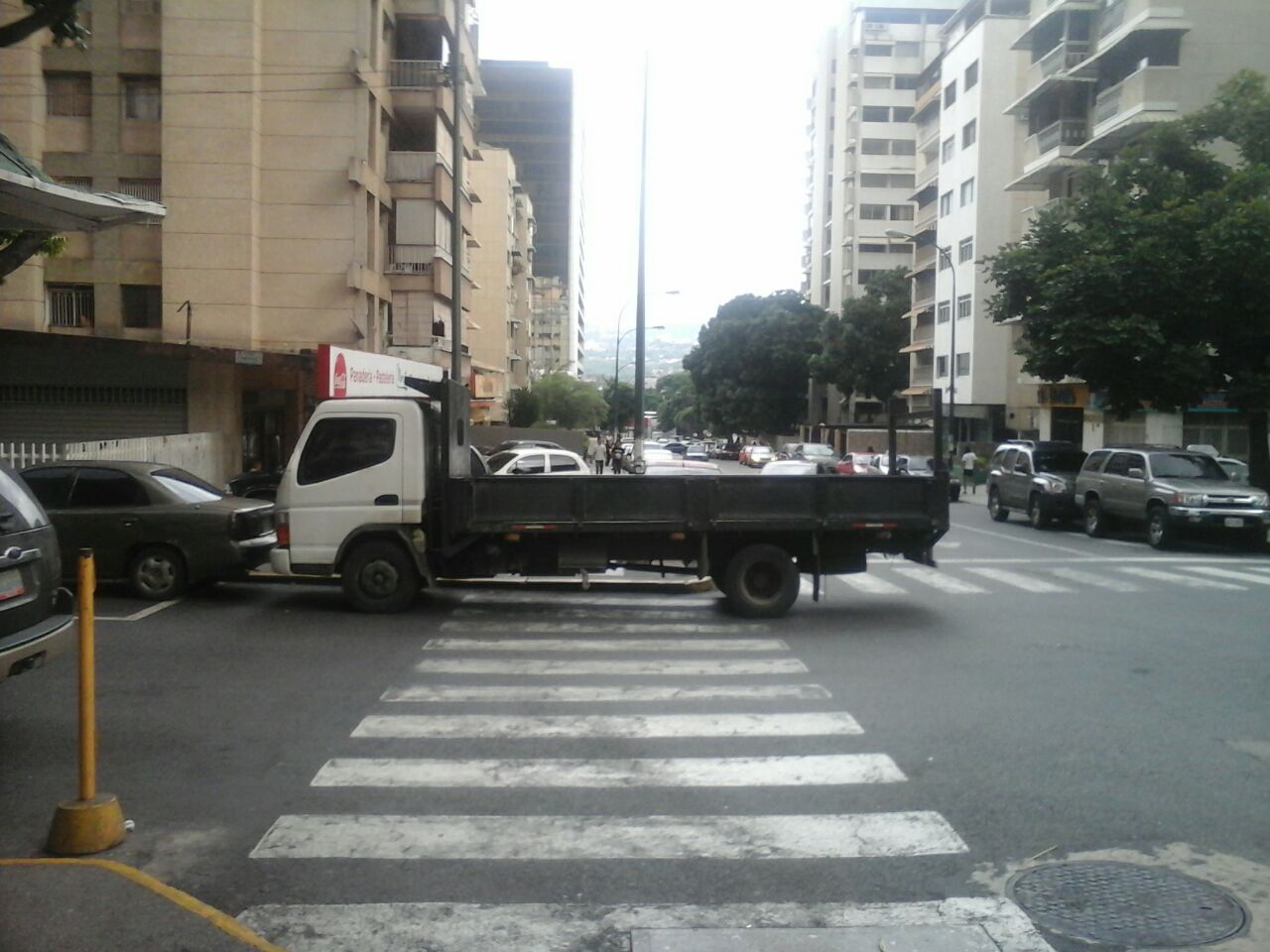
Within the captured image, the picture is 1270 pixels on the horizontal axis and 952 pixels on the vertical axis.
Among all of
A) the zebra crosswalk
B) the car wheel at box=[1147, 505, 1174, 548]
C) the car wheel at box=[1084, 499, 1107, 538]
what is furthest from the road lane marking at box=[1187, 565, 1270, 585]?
the zebra crosswalk

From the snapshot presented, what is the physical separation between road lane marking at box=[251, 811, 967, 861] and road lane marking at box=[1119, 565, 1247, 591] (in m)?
11.0

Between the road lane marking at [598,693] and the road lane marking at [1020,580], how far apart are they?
7023mm

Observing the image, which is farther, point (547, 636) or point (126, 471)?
point (126, 471)

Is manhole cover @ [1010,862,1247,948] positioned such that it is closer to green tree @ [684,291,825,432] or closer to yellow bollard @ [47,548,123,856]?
yellow bollard @ [47,548,123,856]

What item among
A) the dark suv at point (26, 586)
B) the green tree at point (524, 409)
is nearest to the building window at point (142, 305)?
the dark suv at point (26, 586)

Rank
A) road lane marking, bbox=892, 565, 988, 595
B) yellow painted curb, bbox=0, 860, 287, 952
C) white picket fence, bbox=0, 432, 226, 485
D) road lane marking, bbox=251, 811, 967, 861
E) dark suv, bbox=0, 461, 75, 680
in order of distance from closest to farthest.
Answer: yellow painted curb, bbox=0, 860, 287, 952
road lane marking, bbox=251, 811, 967, 861
dark suv, bbox=0, 461, 75, 680
road lane marking, bbox=892, 565, 988, 595
white picket fence, bbox=0, 432, 226, 485

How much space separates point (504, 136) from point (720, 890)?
146522mm

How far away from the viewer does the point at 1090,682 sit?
9.30 meters

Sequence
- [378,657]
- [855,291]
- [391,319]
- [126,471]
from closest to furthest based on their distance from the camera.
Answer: [378,657], [126,471], [391,319], [855,291]

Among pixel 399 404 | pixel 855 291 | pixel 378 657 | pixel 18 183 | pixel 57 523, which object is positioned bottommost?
pixel 378 657

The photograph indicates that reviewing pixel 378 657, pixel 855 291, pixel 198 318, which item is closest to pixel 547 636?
pixel 378 657

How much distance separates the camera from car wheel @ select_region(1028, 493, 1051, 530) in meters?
25.7

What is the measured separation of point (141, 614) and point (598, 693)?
5.97 meters

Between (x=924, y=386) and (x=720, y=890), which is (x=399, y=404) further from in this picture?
(x=924, y=386)
